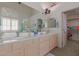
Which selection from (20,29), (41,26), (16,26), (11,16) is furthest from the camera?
(41,26)

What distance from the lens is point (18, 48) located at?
7.14 ft

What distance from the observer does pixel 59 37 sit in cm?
493

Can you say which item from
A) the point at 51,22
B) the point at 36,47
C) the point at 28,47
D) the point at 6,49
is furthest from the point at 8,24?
the point at 51,22

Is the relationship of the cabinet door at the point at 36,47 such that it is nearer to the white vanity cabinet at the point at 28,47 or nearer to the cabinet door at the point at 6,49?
the white vanity cabinet at the point at 28,47

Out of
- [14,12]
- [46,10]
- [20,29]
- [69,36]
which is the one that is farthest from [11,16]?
[69,36]

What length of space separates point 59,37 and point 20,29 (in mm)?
2300

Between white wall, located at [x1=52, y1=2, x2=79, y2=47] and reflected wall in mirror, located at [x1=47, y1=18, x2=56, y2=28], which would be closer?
white wall, located at [x1=52, y1=2, x2=79, y2=47]

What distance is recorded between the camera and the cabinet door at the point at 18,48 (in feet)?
6.85

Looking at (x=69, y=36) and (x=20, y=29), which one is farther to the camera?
(x=69, y=36)

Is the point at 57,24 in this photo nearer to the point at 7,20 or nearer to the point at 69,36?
the point at 7,20

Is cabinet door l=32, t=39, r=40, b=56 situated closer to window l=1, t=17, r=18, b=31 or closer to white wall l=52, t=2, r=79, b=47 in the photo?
window l=1, t=17, r=18, b=31

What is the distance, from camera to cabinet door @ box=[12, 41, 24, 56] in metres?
2.09

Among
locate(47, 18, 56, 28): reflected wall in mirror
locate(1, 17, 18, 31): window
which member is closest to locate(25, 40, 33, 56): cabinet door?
locate(1, 17, 18, 31): window

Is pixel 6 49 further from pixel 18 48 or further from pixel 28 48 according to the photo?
pixel 28 48
